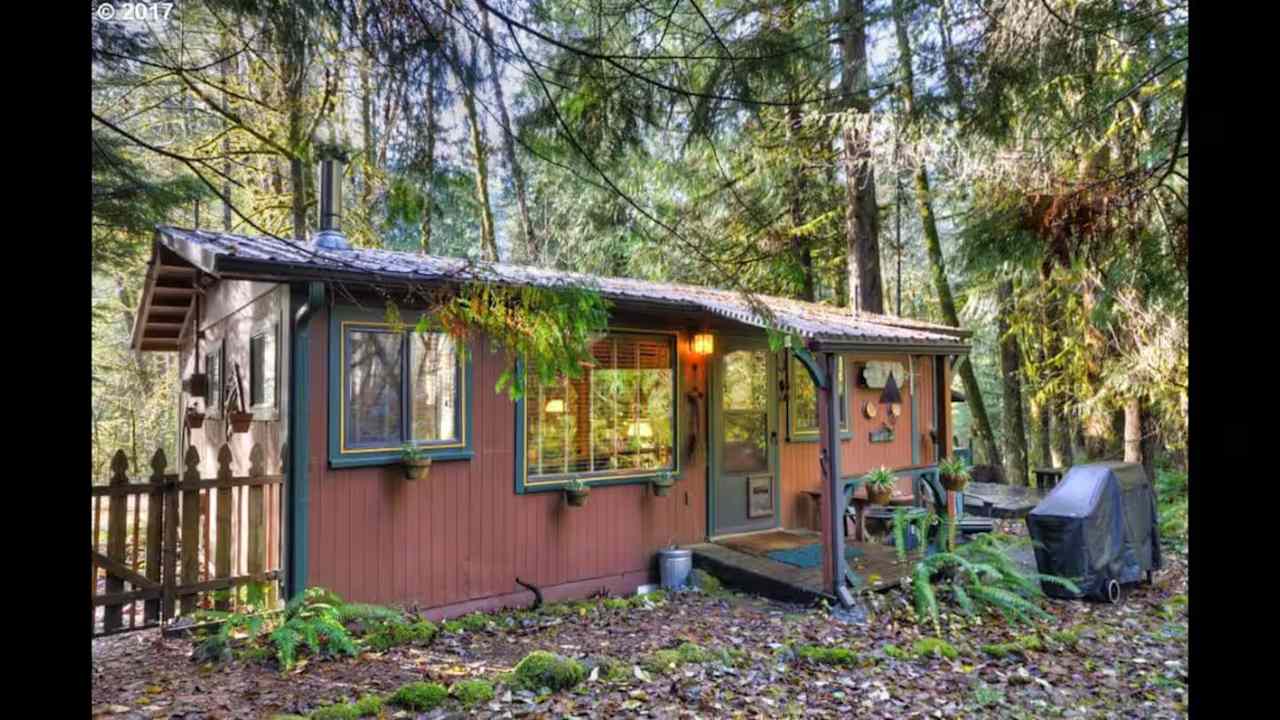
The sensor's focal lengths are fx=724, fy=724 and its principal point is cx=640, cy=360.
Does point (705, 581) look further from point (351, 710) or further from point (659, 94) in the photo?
point (659, 94)

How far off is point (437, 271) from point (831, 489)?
12.8 ft

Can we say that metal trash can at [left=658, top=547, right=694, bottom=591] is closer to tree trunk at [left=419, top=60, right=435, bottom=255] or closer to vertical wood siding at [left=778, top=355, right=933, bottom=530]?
vertical wood siding at [left=778, top=355, right=933, bottom=530]

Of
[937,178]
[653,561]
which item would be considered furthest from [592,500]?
[937,178]

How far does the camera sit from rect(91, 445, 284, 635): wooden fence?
16.2 ft

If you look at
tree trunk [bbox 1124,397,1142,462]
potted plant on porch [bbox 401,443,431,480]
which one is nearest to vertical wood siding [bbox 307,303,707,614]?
potted plant on porch [bbox 401,443,431,480]

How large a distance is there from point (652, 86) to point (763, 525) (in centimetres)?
584

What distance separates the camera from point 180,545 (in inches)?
212

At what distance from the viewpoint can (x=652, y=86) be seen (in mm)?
3836

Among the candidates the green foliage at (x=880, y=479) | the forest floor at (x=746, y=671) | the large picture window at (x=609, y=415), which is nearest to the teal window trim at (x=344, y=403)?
the large picture window at (x=609, y=415)

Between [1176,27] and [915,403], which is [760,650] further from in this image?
[915,403]

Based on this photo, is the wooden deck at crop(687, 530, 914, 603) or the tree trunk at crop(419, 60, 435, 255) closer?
the tree trunk at crop(419, 60, 435, 255)

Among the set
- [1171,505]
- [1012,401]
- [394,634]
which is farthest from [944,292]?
[394,634]

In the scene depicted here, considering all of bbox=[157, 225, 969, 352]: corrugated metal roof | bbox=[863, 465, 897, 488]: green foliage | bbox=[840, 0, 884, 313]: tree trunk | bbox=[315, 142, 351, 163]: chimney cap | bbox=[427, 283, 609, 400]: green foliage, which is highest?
bbox=[840, 0, 884, 313]: tree trunk

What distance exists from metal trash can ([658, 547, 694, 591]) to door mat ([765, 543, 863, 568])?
33.5 inches
